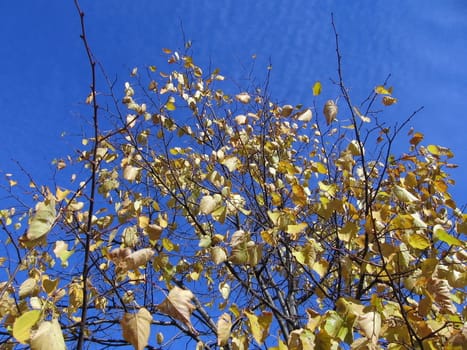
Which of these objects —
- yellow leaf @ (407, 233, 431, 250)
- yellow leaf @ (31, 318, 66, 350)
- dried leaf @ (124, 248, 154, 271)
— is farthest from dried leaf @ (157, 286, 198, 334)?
yellow leaf @ (407, 233, 431, 250)

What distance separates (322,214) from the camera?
2.13m

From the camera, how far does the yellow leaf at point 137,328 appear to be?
1.15 m

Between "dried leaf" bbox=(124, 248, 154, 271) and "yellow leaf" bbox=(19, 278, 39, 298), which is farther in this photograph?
"yellow leaf" bbox=(19, 278, 39, 298)

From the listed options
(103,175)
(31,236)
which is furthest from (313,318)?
(103,175)

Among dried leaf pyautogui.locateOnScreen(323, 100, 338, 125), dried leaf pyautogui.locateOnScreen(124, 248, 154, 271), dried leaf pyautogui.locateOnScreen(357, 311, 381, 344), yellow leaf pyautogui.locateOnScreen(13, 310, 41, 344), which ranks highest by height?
dried leaf pyautogui.locateOnScreen(323, 100, 338, 125)

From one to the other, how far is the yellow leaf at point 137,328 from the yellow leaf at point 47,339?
18 centimetres

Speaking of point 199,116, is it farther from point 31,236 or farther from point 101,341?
point 31,236

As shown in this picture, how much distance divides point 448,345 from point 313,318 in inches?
19.7

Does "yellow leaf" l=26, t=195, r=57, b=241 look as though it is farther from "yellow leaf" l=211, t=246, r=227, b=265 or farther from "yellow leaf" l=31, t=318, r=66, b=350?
"yellow leaf" l=211, t=246, r=227, b=265

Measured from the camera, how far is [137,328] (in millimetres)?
1165

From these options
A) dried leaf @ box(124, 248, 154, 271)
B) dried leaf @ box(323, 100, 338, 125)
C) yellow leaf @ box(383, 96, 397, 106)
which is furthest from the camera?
yellow leaf @ box(383, 96, 397, 106)

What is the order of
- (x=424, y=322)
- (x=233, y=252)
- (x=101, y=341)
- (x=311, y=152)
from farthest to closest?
(x=311, y=152), (x=101, y=341), (x=233, y=252), (x=424, y=322)

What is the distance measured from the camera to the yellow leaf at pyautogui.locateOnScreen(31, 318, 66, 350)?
39.9 inches

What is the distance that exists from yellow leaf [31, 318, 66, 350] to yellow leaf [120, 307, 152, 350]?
0.60ft
